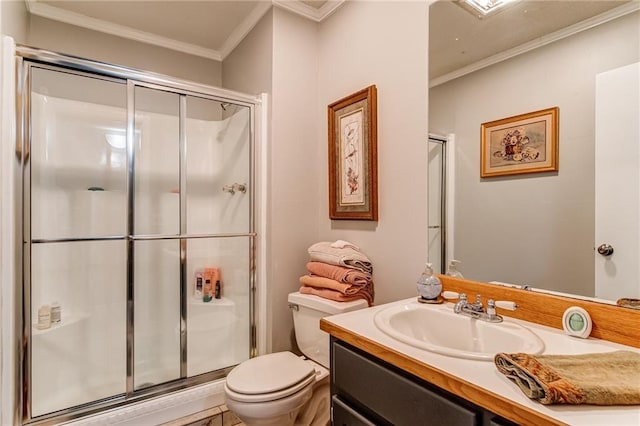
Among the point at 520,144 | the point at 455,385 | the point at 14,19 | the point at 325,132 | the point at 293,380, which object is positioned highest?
the point at 14,19

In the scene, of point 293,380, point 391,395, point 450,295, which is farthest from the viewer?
point 293,380

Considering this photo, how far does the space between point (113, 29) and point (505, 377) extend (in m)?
2.96

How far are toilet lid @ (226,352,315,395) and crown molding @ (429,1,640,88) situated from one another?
141 cm

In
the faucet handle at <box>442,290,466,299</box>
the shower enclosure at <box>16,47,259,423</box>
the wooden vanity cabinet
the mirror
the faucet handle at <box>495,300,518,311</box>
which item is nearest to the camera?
the wooden vanity cabinet

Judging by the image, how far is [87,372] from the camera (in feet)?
6.42

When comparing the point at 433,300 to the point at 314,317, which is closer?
the point at 433,300

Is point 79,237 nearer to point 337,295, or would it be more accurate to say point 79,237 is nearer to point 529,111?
point 337,295

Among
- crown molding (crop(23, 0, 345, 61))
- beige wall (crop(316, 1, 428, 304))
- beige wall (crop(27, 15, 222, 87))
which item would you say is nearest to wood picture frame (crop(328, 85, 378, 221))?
beige wall (crop(316, 1, 428, 304))

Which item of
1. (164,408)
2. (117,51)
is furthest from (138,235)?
(117,51)

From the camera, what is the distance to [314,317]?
1.69 meters

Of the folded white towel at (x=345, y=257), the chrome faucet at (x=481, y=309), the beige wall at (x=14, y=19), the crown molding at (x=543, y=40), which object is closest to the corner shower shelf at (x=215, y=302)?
the folded white towel at (x=345, y=257)

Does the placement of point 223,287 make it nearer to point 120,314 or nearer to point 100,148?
point 120,314

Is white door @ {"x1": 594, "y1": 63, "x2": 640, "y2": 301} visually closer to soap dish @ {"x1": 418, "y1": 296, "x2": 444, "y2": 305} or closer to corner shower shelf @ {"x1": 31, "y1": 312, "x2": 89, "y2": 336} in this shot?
soap dish @ {"x1": 418, "y1": 296, "x2": 444, "y2": 305}

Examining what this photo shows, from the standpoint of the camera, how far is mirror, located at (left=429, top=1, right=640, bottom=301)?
0.96 meters
